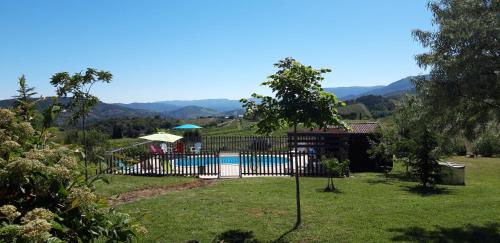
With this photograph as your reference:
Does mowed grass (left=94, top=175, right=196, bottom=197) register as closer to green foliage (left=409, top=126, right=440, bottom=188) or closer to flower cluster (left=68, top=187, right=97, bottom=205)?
green foliage (left=409, top=126, right=440, bottom=188)

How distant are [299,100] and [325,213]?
3.05 metres

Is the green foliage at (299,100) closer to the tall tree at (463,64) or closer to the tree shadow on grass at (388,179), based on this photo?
the tall tree at (463,64)

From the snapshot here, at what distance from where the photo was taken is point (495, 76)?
9133 millimetres

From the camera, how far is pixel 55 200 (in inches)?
74.0

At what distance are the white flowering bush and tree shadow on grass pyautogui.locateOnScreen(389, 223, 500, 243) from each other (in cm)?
749

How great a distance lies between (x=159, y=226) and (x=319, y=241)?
11.1 ft

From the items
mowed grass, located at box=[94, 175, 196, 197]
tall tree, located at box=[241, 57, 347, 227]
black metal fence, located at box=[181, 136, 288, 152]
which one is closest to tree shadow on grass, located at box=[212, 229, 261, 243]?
tall tree, located at box=[241, 57, 347, 227]

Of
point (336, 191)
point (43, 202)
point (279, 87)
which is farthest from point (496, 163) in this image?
point (43, 202)

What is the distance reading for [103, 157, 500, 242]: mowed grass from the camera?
8.69 meters

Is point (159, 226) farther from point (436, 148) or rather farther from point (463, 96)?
point (436, 148)

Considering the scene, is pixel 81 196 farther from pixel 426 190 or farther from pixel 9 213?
pixel 426 190

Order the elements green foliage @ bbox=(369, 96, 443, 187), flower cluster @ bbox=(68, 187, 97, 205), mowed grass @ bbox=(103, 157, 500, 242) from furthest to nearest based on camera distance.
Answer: green foliage @ bbox=(369, 96, 443, 187), mowed grass @ bbox=(103, 157, 500, 242), flower cluster @ bbox=(68, 187, 97, 205)

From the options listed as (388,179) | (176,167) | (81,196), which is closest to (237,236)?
(81,196)

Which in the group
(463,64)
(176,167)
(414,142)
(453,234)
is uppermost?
(463,64)
